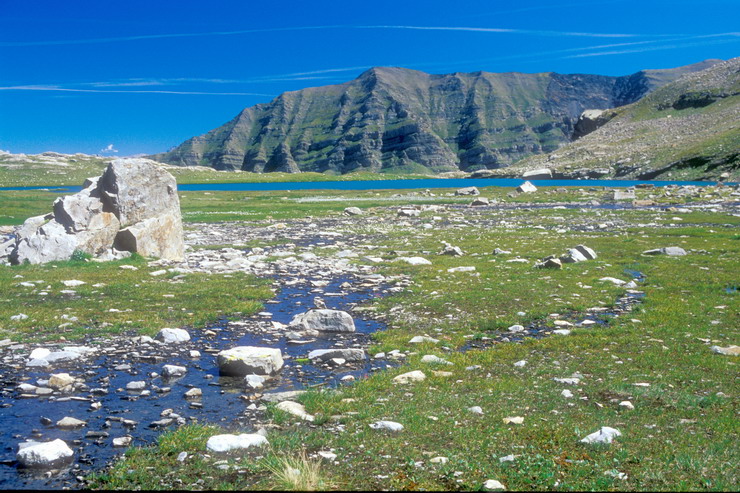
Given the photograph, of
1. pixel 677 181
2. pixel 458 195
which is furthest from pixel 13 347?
pixel 677 181

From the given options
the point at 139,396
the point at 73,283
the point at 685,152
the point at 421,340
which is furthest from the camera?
the point at 685,152

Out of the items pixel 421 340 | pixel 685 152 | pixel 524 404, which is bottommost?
pixel 421 340

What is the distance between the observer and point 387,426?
8867mm

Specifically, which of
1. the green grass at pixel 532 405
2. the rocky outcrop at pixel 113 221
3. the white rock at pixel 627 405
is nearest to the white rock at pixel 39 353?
the green grass at pixel 532 405

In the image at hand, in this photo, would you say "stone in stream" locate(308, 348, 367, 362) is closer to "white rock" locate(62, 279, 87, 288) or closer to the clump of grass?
the clump of grass

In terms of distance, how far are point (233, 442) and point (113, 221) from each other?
23.1 metres

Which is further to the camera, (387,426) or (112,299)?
(112,299)

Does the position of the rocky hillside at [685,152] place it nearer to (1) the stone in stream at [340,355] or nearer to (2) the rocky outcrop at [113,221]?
(2) the rocky outcrop at [113,221]

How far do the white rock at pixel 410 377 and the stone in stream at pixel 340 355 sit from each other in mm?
1776

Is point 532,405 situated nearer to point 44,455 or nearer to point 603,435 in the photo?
point 603,435

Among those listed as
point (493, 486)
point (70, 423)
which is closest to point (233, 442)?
point (70, 423)

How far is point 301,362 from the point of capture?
12.9m

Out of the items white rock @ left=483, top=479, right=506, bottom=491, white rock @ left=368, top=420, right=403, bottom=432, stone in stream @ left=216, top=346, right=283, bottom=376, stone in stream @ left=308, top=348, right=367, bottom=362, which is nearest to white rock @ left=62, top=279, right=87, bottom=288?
stone in stream @ left=216, top=346, right=283, bottom=376

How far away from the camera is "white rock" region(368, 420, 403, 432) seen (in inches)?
347
